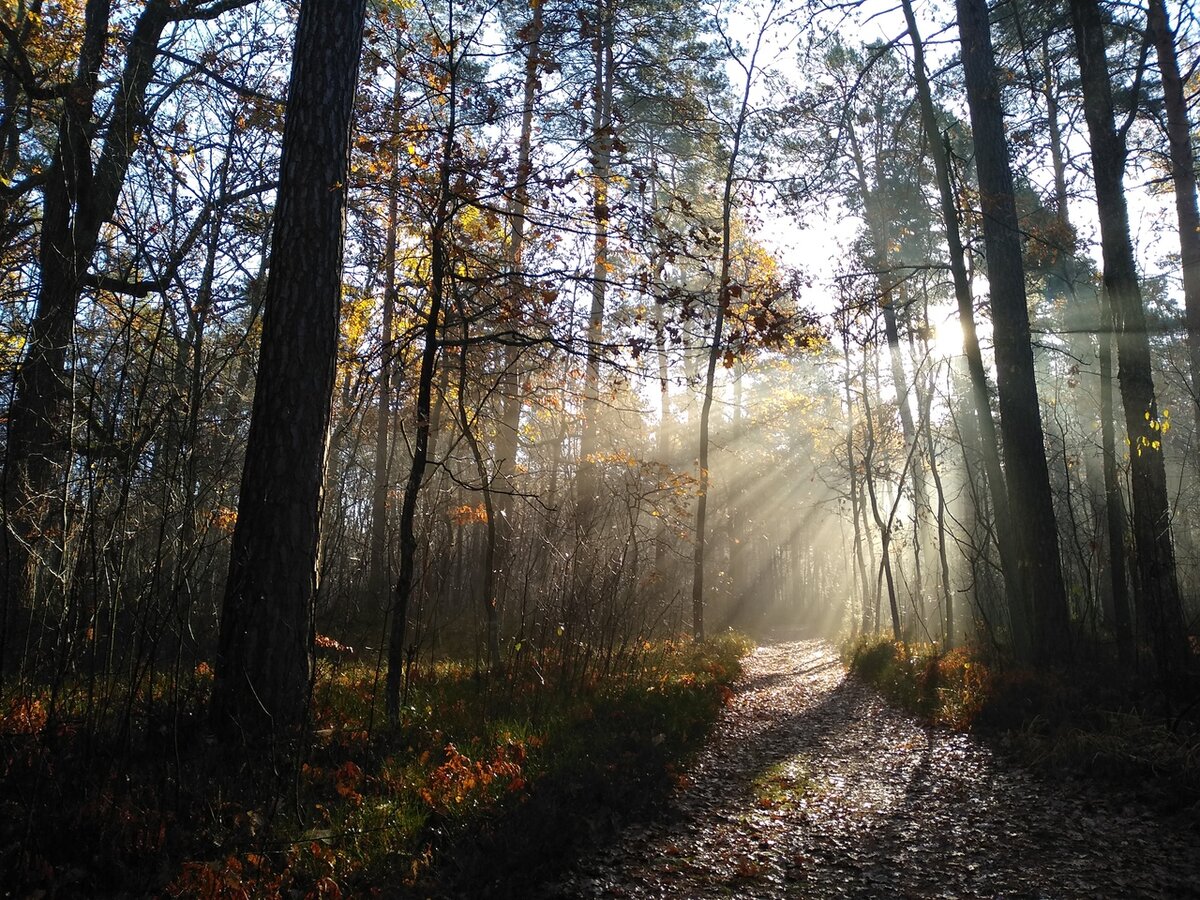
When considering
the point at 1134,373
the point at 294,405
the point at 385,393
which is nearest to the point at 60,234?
the point at 385,393

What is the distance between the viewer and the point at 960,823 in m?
4.86

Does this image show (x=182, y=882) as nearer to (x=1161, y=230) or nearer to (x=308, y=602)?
(x=308, y=602)

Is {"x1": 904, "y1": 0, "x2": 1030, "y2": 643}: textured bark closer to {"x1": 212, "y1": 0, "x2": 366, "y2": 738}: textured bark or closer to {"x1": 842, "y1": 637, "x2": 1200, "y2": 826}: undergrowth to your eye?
{"x1": 842, "y1": 637, "x2": 1200, "y2": 826}: undergrowth

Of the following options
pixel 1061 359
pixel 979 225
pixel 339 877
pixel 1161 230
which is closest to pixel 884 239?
pixel 1161 230

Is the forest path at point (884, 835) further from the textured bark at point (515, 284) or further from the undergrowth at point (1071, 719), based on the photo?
the textured bark at point (515, 284)

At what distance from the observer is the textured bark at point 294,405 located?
Answer: 188 inches

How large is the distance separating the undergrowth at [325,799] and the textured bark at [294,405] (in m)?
0.40

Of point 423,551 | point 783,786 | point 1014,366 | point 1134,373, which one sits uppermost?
point 1014,366

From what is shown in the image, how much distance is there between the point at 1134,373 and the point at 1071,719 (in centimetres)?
398

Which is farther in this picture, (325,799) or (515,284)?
(515,284)

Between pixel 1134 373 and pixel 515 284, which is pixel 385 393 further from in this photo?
pixel 1134 373

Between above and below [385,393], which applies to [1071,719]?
below

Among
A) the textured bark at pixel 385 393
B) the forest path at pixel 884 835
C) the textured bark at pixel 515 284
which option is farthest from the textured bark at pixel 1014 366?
the textured bark at pixel 385 393

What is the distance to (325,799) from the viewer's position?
4.26 m
